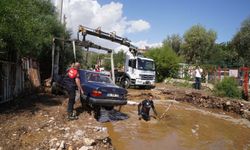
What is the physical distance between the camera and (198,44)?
159 ft

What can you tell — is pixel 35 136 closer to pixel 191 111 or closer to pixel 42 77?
pixel 191 111

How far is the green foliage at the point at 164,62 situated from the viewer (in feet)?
94.2

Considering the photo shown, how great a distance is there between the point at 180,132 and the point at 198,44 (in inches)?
1569

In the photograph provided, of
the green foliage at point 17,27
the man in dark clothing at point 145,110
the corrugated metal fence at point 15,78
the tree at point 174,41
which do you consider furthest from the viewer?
the tree at point 174,41

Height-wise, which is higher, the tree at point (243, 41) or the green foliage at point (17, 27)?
the tree at point (243, 41)

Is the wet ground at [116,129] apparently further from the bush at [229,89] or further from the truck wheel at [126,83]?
the truck wheel at [126,83]

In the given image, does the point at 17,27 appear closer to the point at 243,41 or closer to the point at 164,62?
the point at 164,62

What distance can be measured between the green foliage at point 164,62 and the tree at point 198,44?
19.0m

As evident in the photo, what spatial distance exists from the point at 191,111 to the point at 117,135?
6.89 m

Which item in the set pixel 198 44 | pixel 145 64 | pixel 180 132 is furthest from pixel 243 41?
pixel 180 132

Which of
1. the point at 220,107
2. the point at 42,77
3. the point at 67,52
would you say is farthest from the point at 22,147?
the point at 67,52

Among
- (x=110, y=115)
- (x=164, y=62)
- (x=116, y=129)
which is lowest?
(x=116, y=129)

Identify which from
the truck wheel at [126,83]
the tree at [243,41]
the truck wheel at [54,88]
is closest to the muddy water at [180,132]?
the truck wheel at [54,88]

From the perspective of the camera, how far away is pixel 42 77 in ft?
67.4
